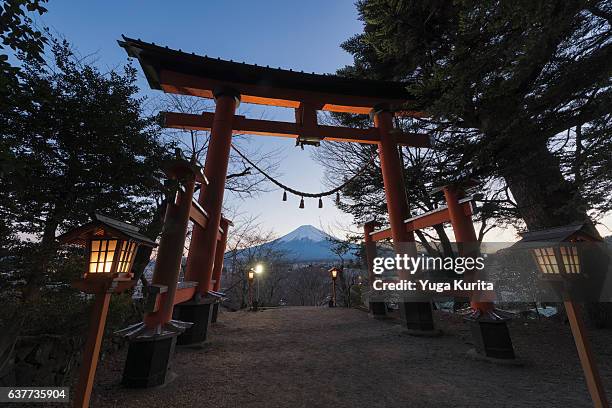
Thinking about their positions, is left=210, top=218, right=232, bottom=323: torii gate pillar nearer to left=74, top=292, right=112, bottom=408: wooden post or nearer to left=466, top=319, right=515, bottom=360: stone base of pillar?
left=74, top=292, right=112, bottom=408: wooden post

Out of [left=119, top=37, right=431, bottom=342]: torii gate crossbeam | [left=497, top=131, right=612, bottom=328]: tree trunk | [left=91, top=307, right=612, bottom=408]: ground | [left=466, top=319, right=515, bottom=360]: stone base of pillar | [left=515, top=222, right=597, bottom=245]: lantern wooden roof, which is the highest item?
[left=119, top=37, right=431, bottom=342]: torii gate crossbeam

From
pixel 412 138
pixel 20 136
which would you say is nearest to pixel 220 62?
pixel 20 136

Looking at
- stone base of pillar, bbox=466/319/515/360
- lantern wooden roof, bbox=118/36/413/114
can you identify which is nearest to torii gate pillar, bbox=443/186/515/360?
stone base of pillar, bbox=466/319/515/360

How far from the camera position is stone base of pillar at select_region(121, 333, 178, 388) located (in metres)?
2.67

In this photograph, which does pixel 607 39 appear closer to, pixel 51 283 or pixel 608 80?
pixel 608 80

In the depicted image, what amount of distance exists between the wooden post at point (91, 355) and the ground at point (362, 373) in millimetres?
658

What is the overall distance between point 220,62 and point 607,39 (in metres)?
6.79

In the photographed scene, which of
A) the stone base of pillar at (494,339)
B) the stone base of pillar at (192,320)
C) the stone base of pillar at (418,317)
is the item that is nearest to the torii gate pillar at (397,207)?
the stone base of pillar at (418,317)

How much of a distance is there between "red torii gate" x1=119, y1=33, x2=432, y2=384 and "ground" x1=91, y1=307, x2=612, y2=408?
3.17 ft

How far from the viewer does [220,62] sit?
561cm

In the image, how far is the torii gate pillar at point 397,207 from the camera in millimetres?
5096

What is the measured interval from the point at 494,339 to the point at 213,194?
5.15 meters

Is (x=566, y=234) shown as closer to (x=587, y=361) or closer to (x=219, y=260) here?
(x=587, y=361)

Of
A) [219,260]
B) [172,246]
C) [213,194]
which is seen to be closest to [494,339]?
[172,246]
